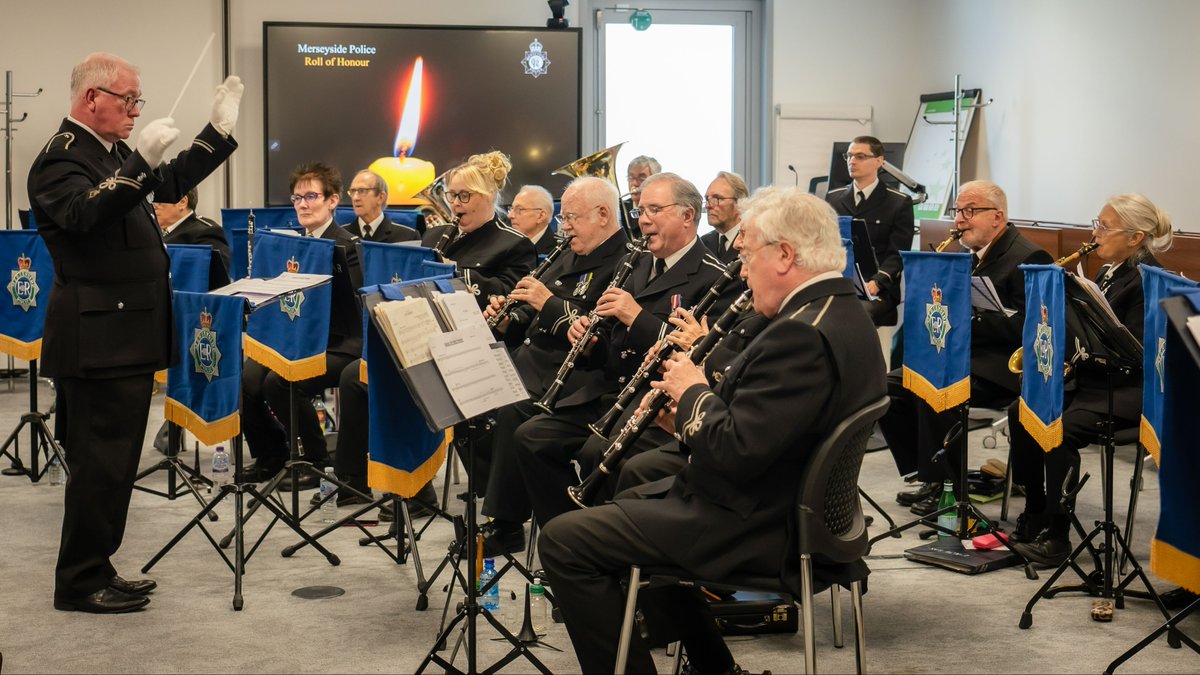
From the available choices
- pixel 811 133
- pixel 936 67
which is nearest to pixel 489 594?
pixel 811 133

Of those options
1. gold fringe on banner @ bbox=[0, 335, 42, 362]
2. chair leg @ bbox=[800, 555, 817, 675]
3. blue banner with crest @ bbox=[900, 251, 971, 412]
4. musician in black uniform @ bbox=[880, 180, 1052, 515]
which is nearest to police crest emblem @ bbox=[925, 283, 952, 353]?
blue banner with crest @ bbox=[900, 251, 971, 412]

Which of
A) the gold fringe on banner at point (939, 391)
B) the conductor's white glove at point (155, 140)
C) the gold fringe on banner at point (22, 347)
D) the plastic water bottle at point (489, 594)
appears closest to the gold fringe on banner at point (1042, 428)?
the gold fringe on banner at point (939, 391)

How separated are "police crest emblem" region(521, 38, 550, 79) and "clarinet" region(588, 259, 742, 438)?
6011 millimetres

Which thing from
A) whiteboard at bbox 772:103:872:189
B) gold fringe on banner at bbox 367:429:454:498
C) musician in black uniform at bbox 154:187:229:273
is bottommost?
gold fringe on banner at bbox 367:429:454:498

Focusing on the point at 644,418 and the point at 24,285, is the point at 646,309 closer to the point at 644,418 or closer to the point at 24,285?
the point at 644,418

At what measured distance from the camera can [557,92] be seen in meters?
9.62

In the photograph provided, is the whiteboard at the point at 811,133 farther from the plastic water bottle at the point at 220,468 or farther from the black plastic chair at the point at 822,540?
the black plastic chair at the point at 822,540

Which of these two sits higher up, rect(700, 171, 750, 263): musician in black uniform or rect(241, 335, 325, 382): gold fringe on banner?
rect(700, 171, 750, 263): musician in black uniform

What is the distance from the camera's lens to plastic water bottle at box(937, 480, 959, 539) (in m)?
4.69

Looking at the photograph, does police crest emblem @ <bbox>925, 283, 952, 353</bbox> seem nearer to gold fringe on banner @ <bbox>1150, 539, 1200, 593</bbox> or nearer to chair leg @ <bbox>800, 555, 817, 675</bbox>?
gold fringe on banner @ <bbox>1150, 539, 1200, 593</bbox>

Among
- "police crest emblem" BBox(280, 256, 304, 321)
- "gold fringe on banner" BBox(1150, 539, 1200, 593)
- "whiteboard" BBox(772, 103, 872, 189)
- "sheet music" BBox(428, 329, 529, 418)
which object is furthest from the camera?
"whiteboard" BBox(772, 103, 872, 189)

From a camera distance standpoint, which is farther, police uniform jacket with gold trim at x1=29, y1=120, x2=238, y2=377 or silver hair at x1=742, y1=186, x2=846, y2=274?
police uniform jacket with gold trim at x1=29, y1=120, x2=238, y2=377

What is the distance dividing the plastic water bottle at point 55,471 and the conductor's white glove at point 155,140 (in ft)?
8.40

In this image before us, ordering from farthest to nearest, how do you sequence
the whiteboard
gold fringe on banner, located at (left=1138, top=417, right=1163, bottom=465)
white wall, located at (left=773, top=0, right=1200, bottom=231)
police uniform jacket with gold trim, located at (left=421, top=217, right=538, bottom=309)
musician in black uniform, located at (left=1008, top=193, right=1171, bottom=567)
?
the whiteboard → white wall, located at (left=773, top=0, right=1200, bottom=231) → police uniform jacket with gold trim, located at (left=421, top=217, right=538, bottom=309) → musician in black uniform, located at (left=1008, top=193, right=1171, bottom=567) → gold fringe on banner, located at (left=1138, top=417, right=1163, bottom=465)
